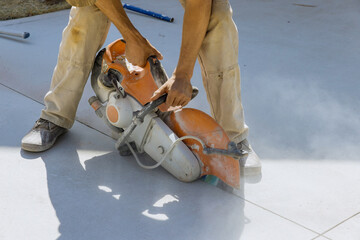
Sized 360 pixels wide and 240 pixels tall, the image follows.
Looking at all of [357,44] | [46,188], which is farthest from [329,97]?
[46,188]

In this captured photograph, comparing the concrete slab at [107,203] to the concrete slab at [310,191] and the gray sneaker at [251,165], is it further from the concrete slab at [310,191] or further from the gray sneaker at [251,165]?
the gray sneaker at [251,165]

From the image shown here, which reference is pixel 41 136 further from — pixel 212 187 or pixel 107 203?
pixel 212 187

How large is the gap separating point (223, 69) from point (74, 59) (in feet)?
2.35

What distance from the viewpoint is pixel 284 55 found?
12.2 feet

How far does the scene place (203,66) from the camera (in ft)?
7.59

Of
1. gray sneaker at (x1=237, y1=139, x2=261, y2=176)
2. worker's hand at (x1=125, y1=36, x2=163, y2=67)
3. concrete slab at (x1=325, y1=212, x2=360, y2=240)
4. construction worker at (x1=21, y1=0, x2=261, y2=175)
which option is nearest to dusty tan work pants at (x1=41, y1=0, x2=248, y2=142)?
construction worker at (x1=21, y1=0, x2=261, y2=175)

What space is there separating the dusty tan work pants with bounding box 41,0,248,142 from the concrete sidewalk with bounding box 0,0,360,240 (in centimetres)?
20

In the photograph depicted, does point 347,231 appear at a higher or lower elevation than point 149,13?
higher

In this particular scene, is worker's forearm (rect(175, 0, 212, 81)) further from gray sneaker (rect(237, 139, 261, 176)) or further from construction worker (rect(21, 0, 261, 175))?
gray sneaker (rect(237, 139, 261, 176))

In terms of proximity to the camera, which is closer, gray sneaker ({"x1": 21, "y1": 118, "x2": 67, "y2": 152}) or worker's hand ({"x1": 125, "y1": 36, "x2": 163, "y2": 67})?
worker's hand ({"x1": 125, "y1": 36, "x2": 163, "y2": 67})

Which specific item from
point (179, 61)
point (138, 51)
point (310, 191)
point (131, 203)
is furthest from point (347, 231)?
point (138, 51)

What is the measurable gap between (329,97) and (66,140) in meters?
1.55

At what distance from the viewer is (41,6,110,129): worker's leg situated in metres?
2.38

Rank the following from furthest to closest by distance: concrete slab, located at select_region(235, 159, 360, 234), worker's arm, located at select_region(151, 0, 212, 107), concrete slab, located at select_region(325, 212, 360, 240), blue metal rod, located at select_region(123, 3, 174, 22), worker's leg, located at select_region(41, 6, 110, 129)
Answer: blue metal rod, located at select_region(123, 3, 174, 22)
worker's leg, located at select_region(41, 6, 110, 129)
worker's arm, located at select_region(151, 0, 212, 107)
concrete slab, located at select_region(235, 159, 360, 234)
concrete slab, located at select_region(325, 212, 360, 240)
